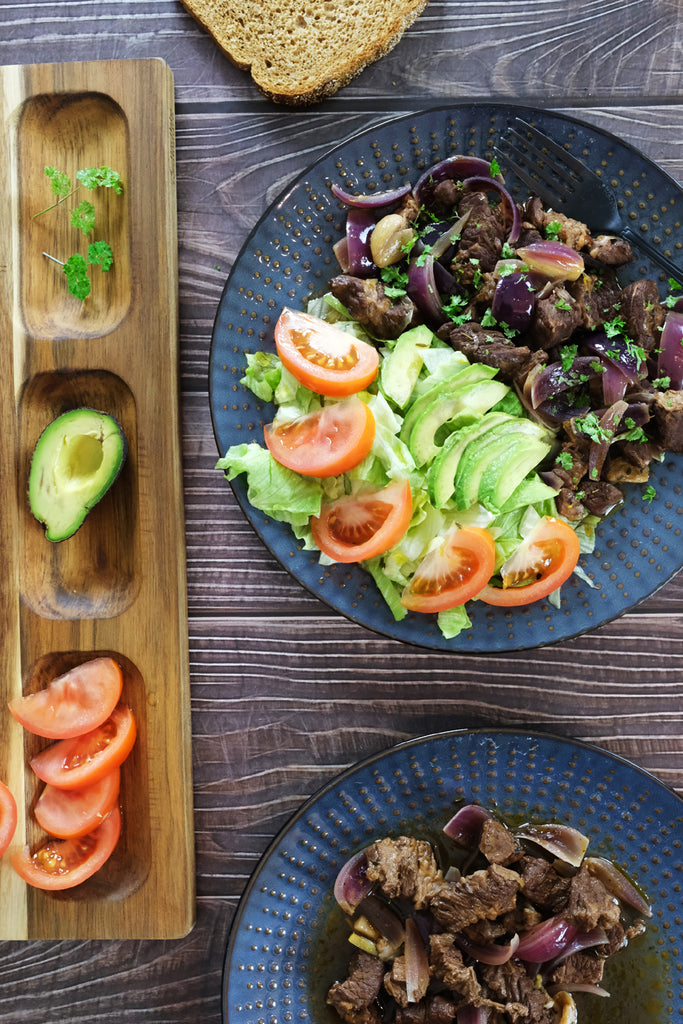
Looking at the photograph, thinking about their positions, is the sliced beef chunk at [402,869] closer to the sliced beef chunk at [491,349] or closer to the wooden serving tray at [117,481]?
the wooden serving tray at [117,481]

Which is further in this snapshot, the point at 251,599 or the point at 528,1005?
the point at 251,599

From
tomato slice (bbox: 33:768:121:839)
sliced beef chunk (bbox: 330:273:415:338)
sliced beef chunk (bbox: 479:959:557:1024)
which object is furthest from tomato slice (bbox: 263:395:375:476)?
sliced beef chunk (bbox: 479:959:557:1024)

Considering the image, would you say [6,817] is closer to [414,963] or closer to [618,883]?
[414,963]

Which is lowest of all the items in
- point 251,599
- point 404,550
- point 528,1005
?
point 528,1005

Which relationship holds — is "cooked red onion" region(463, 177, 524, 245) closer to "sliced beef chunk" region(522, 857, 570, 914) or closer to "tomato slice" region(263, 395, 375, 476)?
"tomato slice" region(263, 395, 375, 476)

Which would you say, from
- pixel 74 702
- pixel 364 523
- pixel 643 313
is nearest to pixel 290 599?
→ pixel 364 523

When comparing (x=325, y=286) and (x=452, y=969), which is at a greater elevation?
(x=325, y=286)

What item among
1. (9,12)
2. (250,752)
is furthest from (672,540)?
(9,12)

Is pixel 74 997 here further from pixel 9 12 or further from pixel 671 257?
pixel 9 12
